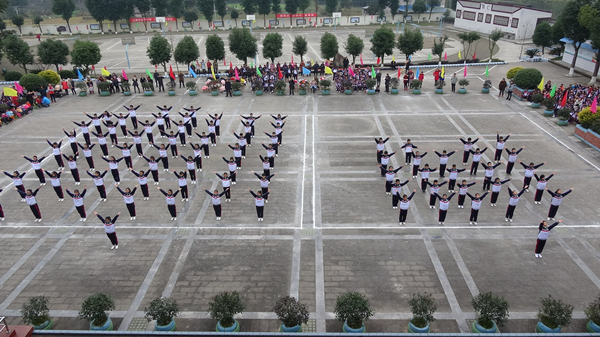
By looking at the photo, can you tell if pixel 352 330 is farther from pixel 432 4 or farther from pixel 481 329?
pixel 432 4

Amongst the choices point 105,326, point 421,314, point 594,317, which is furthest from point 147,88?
point 594,317

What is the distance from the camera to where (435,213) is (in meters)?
13.8

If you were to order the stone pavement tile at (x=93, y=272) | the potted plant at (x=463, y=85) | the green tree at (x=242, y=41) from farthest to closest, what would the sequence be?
1. the green tree at (x=242, y=41)
2. the potted plant at (x=463, y=85)
3. the stone pavement tile at (x=93, y=272)

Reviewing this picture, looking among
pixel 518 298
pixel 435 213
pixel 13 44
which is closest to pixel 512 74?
pixel 435 213

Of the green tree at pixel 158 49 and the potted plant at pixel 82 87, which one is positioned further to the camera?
the green tree at pixel 158 49

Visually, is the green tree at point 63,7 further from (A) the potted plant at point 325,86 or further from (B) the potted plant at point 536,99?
(B) the potted plant at point 536,99

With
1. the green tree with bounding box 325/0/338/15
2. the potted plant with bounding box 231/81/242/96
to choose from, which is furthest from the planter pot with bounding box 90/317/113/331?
the green tree with bounding box 325/0/338/15

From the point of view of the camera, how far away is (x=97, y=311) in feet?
28.6

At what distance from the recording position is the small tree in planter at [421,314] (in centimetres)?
858

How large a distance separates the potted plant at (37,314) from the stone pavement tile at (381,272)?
6.52 meters

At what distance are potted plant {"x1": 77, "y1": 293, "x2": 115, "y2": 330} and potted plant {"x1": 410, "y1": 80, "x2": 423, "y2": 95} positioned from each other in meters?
23.6

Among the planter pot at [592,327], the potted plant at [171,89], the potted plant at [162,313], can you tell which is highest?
the potted plant at [171,89]

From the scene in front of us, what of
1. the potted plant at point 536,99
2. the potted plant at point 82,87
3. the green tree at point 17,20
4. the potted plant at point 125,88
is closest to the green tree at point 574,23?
the potted plant at point 536,99

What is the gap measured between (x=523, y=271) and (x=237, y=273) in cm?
794
